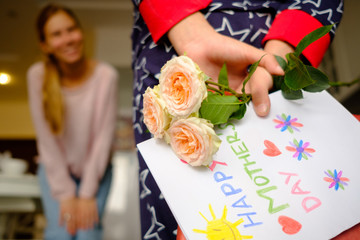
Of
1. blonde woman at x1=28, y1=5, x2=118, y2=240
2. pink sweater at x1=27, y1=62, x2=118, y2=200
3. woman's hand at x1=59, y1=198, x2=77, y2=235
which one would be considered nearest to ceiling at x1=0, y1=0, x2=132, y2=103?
blonde woman at x1=28, y1=5, x2=118, y2=240

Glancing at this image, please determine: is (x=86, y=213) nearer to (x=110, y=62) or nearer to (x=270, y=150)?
(x=270, y=150)

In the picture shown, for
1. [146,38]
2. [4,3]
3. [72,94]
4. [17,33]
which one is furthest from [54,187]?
[17,33]

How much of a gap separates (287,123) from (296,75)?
0.21ft

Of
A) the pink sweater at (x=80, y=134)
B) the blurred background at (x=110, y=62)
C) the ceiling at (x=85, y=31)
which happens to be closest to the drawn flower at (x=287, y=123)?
the pink sweater at (x=80, y=134)

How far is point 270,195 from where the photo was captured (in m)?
0.34

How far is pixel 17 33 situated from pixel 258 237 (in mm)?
3971

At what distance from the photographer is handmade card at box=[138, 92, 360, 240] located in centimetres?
32

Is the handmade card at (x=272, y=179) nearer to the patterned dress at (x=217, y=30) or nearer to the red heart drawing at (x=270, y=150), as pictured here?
the red heart drawing at (x=270, y=150)

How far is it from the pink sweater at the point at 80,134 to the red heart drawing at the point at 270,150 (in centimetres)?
105

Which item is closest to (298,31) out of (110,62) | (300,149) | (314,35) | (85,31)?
(314,35)

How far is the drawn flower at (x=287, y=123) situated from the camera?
40 cm

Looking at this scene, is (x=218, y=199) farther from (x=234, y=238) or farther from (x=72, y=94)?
(x=72, y=94)

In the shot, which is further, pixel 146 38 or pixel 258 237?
pixel 146 38

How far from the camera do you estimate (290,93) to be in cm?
42
